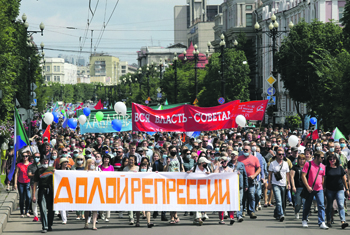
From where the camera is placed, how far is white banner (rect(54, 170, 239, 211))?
1233 cm

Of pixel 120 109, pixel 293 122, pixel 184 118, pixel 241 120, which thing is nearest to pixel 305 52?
pixel 293 122

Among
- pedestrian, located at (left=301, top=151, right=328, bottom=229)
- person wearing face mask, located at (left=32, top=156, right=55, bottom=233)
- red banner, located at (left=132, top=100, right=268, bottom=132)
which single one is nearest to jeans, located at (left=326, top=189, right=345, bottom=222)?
pedestrian, located at (left=301, top=151, right=328, bottom=229)

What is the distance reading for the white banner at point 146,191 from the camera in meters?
12.3

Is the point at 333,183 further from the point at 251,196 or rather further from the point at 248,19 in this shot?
Result: the point at 248,19

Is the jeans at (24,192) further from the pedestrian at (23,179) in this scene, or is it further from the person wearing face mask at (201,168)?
the person wearing face mask at (201,168)

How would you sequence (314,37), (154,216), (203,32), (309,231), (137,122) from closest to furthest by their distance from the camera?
(309,231), (154,216), (137,122), (314,37), (203,32)

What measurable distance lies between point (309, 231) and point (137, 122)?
7588 mm

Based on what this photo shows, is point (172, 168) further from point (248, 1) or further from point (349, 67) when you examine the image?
point (248, 1)

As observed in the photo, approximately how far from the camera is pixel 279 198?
1312 cm

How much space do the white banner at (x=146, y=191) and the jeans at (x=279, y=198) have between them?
1047 millimetres

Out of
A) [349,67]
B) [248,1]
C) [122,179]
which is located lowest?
[122,179]

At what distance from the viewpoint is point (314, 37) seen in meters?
42.0

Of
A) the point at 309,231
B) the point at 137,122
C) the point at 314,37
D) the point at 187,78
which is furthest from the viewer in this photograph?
the point at 187,78

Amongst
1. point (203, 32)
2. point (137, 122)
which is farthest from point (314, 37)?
point (203, 32)
